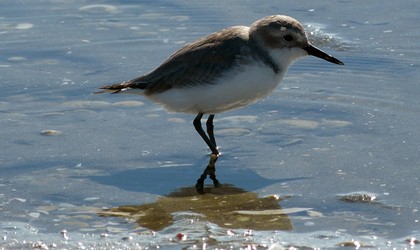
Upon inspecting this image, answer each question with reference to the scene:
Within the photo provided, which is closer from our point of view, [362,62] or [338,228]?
[338,228]

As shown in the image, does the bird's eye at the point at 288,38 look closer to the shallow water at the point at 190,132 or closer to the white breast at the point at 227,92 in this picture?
the white breast at the point at 227,92

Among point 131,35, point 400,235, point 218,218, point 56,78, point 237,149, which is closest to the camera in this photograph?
point 400,235

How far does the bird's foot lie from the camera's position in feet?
21.1

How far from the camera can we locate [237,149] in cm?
694

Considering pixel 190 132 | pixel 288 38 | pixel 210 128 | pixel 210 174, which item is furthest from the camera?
pixel 190 132

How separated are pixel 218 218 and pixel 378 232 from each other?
0.96 meters

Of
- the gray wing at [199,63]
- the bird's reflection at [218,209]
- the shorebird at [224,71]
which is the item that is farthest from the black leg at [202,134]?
the bird's reflection at [218,209]

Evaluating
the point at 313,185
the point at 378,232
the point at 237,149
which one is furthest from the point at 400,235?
the point at 237,149

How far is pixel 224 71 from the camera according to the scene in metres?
6.69

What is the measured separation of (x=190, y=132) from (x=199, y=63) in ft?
2.31

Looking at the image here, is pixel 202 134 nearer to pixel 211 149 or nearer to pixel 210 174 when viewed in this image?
pixel 211 149

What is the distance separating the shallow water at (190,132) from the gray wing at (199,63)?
16.9 inches

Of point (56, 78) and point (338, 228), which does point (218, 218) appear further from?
point (56, 78)

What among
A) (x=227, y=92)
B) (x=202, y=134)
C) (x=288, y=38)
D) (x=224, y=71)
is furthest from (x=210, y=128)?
(x=288, y=38)
